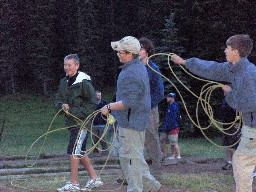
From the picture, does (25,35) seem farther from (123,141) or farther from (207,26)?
(123,141)

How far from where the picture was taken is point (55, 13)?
4356 cm

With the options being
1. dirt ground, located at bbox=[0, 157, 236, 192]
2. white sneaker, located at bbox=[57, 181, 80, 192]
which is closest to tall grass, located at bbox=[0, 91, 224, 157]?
dirt ground, located at bbox=[0, 157, 236, 192]

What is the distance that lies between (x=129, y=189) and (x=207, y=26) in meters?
17.3

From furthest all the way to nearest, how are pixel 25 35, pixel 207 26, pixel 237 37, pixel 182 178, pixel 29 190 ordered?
pixel 25 35 → pixel 207 26 → pixel 182 178 → pixel 29 190 → pixel 237 37

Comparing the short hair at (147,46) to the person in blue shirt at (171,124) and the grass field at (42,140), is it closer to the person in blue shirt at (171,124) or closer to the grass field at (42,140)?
the grass field at (42,140)

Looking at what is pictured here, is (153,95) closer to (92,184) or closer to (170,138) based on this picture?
(92,184)

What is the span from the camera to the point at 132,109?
6.00 metres

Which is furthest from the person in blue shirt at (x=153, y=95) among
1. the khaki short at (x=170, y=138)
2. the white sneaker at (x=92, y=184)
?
the khaki short at (x=170, y=138)

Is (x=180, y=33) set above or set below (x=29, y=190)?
above

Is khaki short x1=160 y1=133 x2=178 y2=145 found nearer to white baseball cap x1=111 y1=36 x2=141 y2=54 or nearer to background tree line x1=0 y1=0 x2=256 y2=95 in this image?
white baseball cap x1=111 y1=36 x2=141 y2=54

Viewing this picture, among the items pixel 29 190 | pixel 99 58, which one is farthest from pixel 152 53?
pixel 99 58

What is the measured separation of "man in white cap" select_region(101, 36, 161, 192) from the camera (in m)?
5.93

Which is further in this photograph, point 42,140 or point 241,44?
point 42,140

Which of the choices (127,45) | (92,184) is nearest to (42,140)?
(92,184)
